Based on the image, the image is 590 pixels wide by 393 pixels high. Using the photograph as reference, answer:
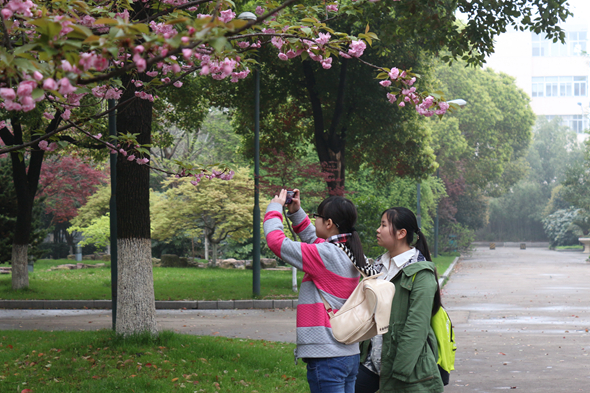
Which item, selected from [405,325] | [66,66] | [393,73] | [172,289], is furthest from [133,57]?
[172,289]

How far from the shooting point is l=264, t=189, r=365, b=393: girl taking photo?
3.18 m

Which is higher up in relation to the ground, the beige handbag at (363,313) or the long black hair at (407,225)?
the long black hair at (407,225)

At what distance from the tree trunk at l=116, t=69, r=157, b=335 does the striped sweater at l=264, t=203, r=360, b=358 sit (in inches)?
199

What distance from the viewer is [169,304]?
47.5 feet

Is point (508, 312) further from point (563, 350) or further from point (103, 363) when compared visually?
point (103, 363)

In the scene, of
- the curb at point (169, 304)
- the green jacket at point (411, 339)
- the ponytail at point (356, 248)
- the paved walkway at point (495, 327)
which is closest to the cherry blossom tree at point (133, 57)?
the ponytail at point (356, 248)

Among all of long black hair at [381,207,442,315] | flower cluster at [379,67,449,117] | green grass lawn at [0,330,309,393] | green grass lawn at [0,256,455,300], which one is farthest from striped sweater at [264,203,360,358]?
green grass lawn at [0,256,455,300]

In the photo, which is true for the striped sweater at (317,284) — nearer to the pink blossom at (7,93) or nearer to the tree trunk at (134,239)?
the pink blossom at (7,93)

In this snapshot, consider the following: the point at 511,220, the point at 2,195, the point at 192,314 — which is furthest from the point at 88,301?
the point at 511,220

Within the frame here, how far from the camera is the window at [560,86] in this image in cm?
8700

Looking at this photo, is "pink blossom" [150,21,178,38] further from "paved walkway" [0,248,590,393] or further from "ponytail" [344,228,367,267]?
"paved walkway" [0,248,590,393]

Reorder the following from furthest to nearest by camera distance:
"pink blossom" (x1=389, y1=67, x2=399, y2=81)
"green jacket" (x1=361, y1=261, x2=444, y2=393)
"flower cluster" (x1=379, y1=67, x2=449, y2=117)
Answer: "flower cluster" (x1=379, y1=67, x2=449, y2=117) → "pink blossom" (x1=389, y1=67, x2=399, y2=81) → "green jacket" (x1=361, y1=261, x2=444, y2=393)

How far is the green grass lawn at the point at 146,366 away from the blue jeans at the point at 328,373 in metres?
3.16

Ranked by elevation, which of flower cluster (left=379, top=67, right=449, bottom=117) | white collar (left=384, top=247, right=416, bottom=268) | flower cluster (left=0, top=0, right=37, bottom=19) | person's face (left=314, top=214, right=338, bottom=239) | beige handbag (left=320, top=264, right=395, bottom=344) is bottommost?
beige handbag (left=320, top=264, right=395, bottom=344)
